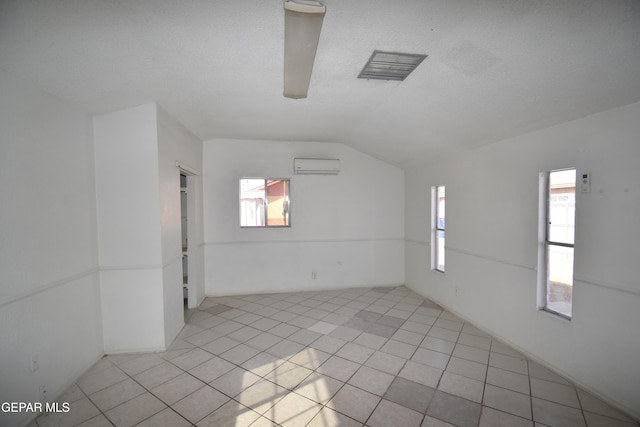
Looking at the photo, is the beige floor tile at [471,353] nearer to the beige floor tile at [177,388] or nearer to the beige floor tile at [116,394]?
the beige floor tile at [177,388]

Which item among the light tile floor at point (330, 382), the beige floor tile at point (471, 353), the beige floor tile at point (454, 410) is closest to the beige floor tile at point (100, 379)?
the light tile floor at point (330, 382)

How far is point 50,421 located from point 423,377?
2971mm

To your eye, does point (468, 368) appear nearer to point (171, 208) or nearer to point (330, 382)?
point (330, 382)

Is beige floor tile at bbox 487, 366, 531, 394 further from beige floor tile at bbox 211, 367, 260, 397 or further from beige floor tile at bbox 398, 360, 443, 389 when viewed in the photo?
beige floor tile at bbox 211, 367, 260, 397

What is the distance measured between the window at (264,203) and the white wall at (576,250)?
2762 millimetres

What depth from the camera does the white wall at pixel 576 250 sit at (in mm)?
2002

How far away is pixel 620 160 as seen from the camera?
2039 mm

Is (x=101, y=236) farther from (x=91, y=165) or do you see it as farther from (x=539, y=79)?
(x=539, y=79)

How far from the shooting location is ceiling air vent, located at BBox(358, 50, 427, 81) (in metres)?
2.00

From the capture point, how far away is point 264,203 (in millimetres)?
4961

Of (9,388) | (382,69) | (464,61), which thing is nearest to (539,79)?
(464,61)

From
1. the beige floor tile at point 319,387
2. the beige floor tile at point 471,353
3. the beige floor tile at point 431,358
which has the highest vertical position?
the beige floor tile at point 471,353

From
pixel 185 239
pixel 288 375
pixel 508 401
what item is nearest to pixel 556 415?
pixel 508 401

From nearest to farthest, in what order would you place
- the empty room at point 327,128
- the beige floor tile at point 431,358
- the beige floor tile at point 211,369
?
1. the empty room at point 327,128
2. the beige floor tile at point 211,369
3. the beige floor tile at point 431,358
